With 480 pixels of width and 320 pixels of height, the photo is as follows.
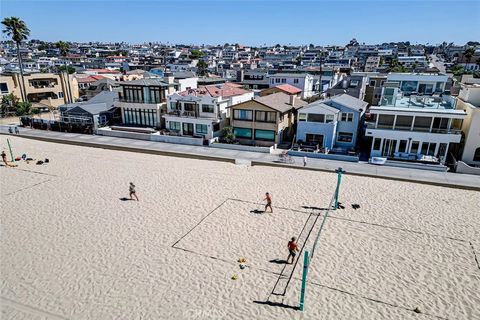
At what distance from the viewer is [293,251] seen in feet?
50.1

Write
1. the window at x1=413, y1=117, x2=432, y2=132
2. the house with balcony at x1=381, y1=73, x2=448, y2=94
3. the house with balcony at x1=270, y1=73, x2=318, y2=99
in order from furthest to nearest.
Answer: the house with balcony at x1=270, y1=73, x2=318, y2=99 → the house with balcony at x1=381, y1=73, x2=448, y2=94 → the window at x1=413, y1=117, x2=432, y2=132

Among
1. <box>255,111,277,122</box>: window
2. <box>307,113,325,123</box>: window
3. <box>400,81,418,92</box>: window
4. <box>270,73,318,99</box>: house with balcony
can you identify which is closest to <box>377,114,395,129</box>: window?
<box>307,113,325,123</box>: window

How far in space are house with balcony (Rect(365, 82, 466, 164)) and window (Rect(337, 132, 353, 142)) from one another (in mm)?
2855

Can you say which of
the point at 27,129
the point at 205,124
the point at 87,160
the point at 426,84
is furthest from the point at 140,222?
the point at 426,84

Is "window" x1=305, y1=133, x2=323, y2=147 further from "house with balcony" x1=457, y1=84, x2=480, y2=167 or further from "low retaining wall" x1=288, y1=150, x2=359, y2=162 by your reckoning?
"house with balcony" x1=457, y1=84, x2=480, y2=167

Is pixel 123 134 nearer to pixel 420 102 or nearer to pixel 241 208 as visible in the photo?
pixel 241 208

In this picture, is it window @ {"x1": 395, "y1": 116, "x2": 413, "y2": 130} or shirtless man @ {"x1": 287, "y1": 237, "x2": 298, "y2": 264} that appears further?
window @ {"x1": 395, "y1": 116, "x2": 413, "y2": 130}

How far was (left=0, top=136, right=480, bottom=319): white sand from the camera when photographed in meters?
12.8

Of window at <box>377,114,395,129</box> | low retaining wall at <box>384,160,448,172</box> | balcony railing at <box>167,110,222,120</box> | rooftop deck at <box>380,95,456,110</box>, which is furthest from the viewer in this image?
balcony railing at <box>167,110,222,120</box>

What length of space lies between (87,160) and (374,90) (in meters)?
41.0

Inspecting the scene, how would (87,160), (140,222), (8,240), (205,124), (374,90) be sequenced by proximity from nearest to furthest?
(8,240) < (140,222) < (87,160) < (205,124) < (374,90)

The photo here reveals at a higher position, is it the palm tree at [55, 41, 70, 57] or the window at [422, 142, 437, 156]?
the palm tree at [55, 41, 70, 57]

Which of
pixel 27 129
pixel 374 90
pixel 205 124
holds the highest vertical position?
pixel 374 90

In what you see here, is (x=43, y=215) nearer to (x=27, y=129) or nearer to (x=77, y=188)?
(x=77, y=188)
